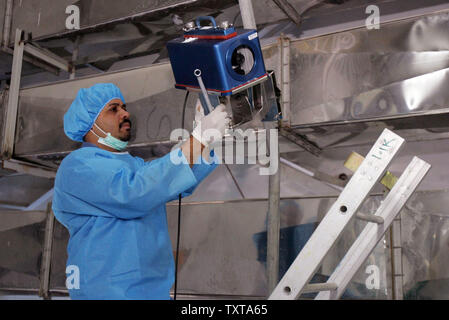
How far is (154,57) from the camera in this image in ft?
7.51

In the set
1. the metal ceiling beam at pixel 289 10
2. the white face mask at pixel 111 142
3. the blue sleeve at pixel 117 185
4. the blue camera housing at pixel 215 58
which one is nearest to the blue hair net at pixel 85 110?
the white face mask at pixel 111 142

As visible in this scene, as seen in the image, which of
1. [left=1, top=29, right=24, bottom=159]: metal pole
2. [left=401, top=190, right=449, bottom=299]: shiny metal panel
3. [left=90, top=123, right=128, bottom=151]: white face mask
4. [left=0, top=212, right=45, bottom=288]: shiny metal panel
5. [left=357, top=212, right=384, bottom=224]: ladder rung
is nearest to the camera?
[left=357, top=212, right=384, bottom=224]: ladder rung

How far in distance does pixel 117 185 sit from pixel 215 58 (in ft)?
1.16

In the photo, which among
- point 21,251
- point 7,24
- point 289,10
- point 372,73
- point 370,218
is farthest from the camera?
point 21,251

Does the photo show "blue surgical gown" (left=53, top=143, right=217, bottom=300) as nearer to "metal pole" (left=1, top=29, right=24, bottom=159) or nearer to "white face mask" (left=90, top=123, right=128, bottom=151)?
"white face mask" (left=90, top=123, right=128, bottom=151)

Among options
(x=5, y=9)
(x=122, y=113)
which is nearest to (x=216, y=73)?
(x=122, y=113)

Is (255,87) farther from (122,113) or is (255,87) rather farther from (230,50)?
(122,113)

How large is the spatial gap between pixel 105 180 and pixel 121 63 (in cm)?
146

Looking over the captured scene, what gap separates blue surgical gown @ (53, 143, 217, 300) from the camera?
39.4 inches

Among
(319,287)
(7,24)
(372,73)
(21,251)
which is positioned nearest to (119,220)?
(319,287)

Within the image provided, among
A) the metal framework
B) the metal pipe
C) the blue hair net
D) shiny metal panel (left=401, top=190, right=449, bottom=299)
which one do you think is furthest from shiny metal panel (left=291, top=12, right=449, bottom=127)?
the metal pipe

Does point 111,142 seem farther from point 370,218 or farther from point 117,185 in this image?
point 370,218

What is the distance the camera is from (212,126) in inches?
38.8

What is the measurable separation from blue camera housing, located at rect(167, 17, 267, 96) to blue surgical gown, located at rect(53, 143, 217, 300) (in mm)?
168
